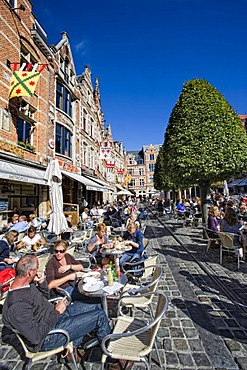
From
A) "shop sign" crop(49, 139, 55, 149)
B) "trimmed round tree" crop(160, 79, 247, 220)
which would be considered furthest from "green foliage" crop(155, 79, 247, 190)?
"shop sign" crop(49, 139, 55, 149)

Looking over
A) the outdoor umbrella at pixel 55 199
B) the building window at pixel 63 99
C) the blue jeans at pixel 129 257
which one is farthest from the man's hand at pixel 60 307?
the building window at pixel 63 99

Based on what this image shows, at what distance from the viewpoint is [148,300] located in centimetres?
318

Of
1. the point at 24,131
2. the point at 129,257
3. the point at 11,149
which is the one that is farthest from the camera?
the point at 24,131

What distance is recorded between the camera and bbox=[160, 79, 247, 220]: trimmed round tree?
830 centimetres

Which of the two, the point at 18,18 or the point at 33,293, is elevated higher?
the point at 18,18

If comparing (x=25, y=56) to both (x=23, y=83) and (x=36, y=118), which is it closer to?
(x=36, y=118)

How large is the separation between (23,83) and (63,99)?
6.78 meters

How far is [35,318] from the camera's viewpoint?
7.18 feet

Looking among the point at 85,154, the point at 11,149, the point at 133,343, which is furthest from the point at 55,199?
the point at 85,154

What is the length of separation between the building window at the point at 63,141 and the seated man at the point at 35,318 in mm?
13052

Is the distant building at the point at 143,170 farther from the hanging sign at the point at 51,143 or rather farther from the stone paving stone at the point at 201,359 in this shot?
the stone paving stone at the point at 201,359

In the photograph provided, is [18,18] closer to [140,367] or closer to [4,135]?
[4,135]

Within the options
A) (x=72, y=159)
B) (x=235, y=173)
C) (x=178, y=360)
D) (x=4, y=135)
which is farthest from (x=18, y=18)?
(x=178, y=360)

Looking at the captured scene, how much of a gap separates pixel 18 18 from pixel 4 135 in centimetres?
596
